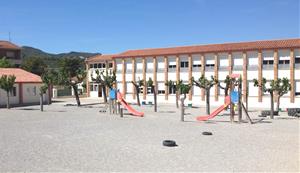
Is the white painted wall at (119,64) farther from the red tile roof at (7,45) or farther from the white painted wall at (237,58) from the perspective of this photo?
the red tile roof at (7,45)

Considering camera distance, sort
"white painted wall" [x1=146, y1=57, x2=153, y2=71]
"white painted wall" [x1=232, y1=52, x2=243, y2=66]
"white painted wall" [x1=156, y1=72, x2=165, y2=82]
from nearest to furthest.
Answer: "white painted wall" [x1=232, y1=52, x2=243, y2=66], "white painted wall" [x1=156, y1=72, x2=165, y2=82], "white painted wall" [x1=146, y1=57, x2=153, y2=71]

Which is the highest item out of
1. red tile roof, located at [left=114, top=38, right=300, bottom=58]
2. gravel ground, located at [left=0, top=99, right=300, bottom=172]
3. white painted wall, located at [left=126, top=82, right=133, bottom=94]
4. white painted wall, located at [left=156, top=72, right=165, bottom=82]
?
red tile roof, located at [left=114, top=38, right=300, bottom=58]

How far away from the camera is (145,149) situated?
44.3ft

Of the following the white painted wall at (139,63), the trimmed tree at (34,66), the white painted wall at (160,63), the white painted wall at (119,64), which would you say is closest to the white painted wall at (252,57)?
the white painted wall at (160,63)

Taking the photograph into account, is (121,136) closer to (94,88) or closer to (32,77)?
(32,77)

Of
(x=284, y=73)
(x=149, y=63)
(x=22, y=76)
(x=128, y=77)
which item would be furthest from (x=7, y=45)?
(x=284, y=73)

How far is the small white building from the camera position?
137 feet

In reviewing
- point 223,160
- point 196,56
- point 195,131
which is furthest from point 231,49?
point 223,160

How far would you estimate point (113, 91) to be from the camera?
A: 30.6m

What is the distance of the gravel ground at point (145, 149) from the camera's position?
10.6 meters

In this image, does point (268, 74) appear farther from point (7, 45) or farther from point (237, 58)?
point (7, 45)

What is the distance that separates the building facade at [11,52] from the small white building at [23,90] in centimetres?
3393

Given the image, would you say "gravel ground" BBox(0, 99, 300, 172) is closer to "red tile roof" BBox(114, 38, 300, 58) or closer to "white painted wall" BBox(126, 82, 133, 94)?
"red tile roof" BBox(114, 38, 300, 58)

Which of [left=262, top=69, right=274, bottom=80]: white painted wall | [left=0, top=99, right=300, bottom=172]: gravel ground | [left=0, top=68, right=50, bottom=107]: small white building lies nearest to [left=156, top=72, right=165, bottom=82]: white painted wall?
[left=262, top=69, right=274, bottom=80]: white painted wall
